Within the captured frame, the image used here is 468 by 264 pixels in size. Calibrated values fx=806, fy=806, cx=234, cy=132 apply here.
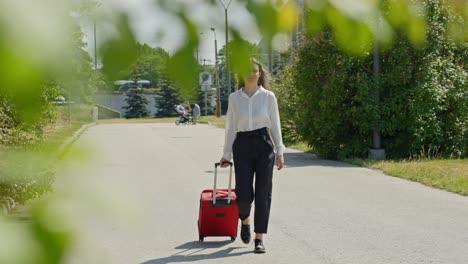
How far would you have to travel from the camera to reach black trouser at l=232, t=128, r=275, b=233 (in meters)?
6.30

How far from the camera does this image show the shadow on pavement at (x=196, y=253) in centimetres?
639

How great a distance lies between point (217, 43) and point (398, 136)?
1519 cm

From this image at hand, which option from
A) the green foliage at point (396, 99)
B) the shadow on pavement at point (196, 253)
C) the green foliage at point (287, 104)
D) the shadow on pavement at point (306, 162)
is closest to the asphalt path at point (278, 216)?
the shadow on pavement at point (196, 253)

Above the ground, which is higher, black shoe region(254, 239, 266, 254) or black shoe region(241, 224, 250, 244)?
black shoe region(241, 224, 250, 244)

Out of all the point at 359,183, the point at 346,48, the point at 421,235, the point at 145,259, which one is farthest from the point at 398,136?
the point at 346,48

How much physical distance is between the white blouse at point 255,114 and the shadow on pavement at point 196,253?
0.95 m

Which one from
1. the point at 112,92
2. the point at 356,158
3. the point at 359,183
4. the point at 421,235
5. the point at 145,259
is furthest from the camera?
the point at 356,158

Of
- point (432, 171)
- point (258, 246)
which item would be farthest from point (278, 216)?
point (432, 171)

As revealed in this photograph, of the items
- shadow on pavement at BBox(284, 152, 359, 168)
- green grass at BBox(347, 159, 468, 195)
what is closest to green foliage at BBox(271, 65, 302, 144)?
shadow on pavement at BBox(284, 152, 359, 168)

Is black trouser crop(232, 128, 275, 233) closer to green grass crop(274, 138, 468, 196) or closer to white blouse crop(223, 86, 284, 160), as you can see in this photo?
white blouse crop(223, 86, 284, 160)

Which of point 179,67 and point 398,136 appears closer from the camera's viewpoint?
point 179,67

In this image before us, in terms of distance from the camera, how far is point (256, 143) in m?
6.29

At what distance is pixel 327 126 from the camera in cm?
1627

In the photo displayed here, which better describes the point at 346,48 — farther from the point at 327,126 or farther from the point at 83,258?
the point at 327,126
